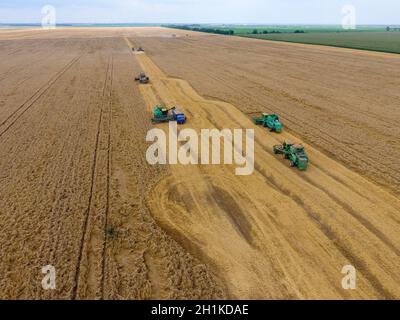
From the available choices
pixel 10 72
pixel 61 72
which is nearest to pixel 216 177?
pixel 61 72

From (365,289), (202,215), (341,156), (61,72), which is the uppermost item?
(61,72)

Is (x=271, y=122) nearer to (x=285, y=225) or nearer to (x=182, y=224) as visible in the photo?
(x=285, y=225)

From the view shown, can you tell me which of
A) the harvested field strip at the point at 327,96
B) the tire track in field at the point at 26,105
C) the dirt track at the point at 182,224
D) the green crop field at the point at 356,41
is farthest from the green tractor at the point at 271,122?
the green crop field at the point at 356,41

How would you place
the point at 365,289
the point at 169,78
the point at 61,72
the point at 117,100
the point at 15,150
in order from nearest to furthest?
the point at 365,289 < the point at 15,150 < the point at 117,100 < the point at 169,78 < the point at 61,72

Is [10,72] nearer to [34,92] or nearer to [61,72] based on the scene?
[61,72]

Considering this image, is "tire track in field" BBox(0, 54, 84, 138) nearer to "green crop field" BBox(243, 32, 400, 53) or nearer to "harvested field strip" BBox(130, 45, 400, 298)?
"harvested field strip" BBox(130, 45, 400, 298)

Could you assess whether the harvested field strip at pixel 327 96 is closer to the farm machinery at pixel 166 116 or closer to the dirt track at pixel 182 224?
the dirt track at pixel 182 224

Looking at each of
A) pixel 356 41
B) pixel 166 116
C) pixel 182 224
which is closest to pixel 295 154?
pixel 182 224

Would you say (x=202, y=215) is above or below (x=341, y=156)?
below
